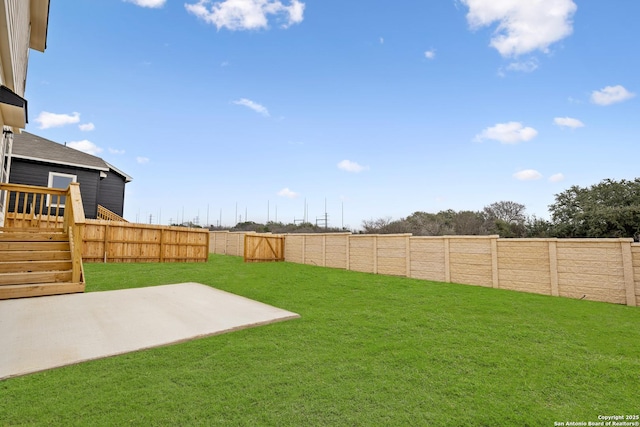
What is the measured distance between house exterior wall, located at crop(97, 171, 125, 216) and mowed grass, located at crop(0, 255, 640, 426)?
17.2 meters

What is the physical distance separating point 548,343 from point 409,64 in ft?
41.2

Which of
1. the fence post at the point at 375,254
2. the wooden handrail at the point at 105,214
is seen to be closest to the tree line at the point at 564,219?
the fence post at the point at 375,254

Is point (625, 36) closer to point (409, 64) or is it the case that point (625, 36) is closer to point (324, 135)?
point (409, 64)

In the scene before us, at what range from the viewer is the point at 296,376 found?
2545 millimetres

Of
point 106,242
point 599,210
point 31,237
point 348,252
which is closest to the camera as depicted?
point 31,237

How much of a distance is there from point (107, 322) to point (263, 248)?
11.4 metres

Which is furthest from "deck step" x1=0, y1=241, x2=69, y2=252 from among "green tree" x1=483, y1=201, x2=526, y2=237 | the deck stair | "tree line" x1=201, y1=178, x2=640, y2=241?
"green tree" x1=483, y1=201, x2=526, y2=237

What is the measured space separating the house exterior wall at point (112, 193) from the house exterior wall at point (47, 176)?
6.10ft

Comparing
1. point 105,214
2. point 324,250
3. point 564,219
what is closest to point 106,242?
point 105,214

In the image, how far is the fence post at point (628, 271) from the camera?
6.34 meters

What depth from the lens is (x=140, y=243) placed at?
11789mm

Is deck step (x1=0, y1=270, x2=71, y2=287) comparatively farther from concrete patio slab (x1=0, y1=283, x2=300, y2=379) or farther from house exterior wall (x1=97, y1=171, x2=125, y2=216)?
house exterior wall (x1=97, y1=171, x2=125, y2=216)

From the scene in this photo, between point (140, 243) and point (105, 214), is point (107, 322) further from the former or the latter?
point (105, 214)

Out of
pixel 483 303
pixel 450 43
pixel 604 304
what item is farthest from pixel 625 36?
pixel 483 303
